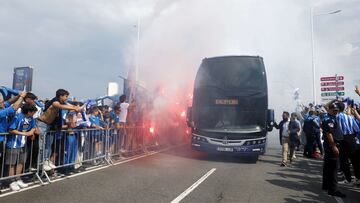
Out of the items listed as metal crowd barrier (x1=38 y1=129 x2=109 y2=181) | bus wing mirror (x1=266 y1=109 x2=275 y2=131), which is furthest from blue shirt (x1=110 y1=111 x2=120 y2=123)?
bus wing mirror (x1=266 y1=109 x2=275 y2=131)

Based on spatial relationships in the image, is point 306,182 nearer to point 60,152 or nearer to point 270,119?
point 270,119

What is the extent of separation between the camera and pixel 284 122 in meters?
10.9

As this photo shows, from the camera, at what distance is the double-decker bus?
10328 mm

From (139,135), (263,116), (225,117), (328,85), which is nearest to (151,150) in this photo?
(139,135)

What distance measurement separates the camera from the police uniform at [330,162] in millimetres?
6434

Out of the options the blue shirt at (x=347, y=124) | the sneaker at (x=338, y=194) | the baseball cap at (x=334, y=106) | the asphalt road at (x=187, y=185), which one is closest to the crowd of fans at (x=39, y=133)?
the asphalt road at (x=187, y=185)

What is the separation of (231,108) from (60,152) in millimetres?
5636

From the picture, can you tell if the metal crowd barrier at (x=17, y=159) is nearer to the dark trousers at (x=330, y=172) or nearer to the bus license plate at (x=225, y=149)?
the bus license plate at (x=225, y=149)

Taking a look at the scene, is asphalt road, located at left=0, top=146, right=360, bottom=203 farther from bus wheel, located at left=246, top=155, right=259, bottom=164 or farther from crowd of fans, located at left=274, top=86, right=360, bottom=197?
bus wheel, located at left=246, top=155, right=259, bottom=164

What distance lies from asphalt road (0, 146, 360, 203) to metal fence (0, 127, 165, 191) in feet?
1.76

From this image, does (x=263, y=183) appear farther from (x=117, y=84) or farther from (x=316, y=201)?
(x=117, y=84)

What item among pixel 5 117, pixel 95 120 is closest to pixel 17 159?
pixel 5 117

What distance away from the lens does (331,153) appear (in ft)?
21.5

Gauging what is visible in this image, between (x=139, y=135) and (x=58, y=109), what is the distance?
479 centimetres
